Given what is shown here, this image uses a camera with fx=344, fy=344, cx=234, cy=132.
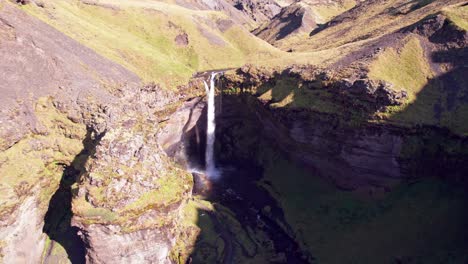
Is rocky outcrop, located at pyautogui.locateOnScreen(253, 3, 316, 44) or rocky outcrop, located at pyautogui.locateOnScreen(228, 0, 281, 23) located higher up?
rocky outcrop, located at pyautogui.locateOnScreen(228, 0, 281, 23)

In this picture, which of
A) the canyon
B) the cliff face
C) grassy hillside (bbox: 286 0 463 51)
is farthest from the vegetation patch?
Answer: grassy hillside (bbox: 286 0 463 51)

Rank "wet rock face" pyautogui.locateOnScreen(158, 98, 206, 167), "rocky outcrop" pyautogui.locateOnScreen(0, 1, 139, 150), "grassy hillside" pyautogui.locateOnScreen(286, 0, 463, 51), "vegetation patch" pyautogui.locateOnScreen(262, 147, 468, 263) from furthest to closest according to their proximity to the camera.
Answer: "grassy hillside" pyautogui.locateOnScreen(286, 0, 463, 51) → "wet rock face" pyautogui.locateOnScreen(158, 98, 206, 167) → "rocky outcrop" pyautogui.locateOnScreen(0, 1, 139, 150) → "vegetation patch" pyautogui.locateOnScreen(262, 147, 468, 263)

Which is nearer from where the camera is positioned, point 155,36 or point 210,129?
point 210,129

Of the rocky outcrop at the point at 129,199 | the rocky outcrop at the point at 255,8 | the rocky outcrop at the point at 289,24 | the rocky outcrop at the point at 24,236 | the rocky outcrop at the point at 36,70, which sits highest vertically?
the rocky outcrop at the point at 255,8

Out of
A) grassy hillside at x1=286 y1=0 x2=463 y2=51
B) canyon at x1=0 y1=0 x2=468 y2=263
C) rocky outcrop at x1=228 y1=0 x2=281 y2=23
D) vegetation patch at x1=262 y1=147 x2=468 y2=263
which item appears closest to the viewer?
canyon at x1=0 y1=0 x2=468 y2=263

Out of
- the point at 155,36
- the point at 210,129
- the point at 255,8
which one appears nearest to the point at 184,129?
the point at 210,129

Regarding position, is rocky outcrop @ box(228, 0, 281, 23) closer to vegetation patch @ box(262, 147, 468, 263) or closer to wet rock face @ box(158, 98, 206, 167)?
wet rock face @ box(158, 98, 206, 167)

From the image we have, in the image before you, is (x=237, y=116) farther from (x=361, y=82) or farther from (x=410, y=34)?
(x=410, y=34)

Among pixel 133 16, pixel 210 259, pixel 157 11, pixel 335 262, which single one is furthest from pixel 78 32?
pixel 335 262

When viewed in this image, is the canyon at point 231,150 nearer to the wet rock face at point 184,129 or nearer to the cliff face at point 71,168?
the cliff face at point 71,168

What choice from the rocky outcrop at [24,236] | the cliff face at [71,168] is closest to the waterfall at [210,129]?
the cliff face at [71,168]

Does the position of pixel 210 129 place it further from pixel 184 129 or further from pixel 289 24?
pixel 289 24
